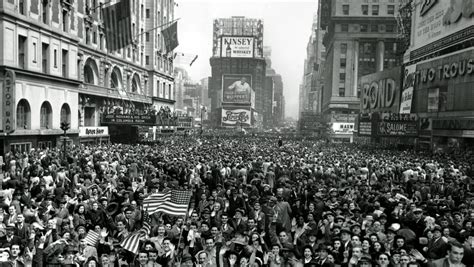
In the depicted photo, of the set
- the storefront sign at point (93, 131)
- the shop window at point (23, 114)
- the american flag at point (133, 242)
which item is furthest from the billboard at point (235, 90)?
the american flag at point (133, 242)

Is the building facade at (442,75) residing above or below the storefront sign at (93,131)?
above

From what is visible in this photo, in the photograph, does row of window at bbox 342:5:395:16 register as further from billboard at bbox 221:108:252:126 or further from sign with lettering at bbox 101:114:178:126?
sign with lettering at bbox 101:114:178:126

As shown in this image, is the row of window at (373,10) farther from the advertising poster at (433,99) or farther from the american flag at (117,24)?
the american flag at (117,24)

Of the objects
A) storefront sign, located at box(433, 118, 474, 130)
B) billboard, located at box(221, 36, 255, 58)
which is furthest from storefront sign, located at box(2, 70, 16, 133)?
billboard, located at box(221, 36, 255, 58)

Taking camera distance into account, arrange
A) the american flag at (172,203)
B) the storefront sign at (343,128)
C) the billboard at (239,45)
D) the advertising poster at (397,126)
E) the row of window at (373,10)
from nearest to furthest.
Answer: the american flag at (172,203) < the advertising poster at (397,126) < the storefront sign at (343,128) < the row of window at (373,10) < the billboard at (239,45)

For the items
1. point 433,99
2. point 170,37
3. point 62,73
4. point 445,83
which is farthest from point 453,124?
point 62,73

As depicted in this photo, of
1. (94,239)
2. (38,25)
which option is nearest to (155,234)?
(94,239)
